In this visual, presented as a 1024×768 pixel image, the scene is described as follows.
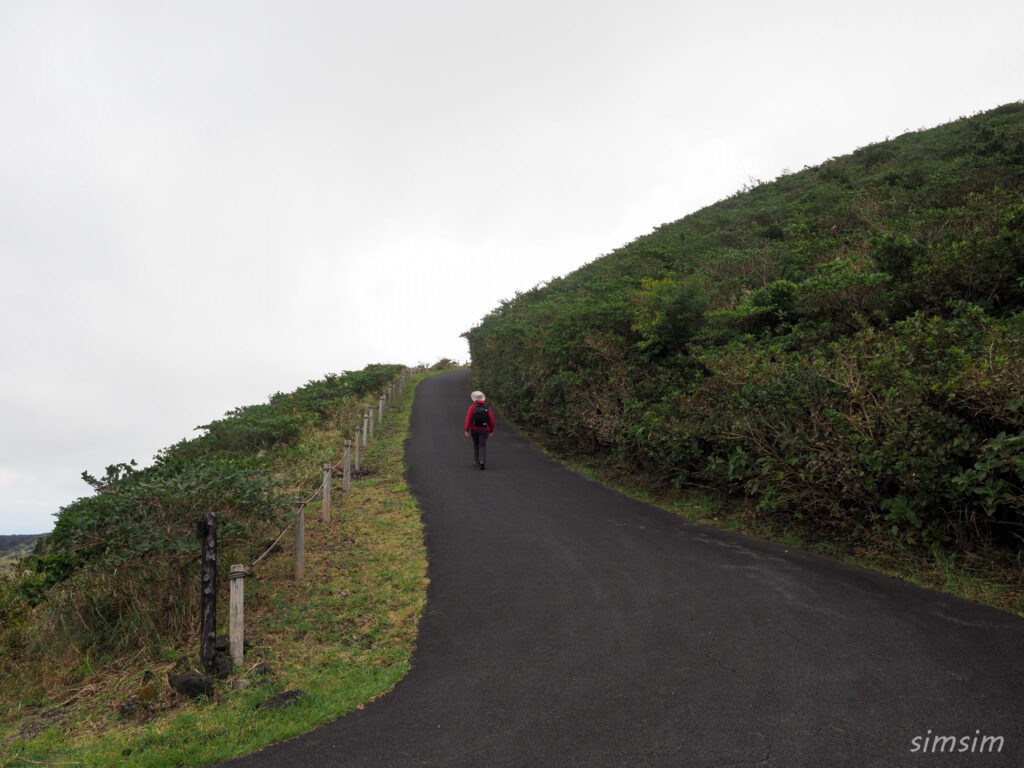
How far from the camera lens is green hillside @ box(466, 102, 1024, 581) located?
5727 millimetres

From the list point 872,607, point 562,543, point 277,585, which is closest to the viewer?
point 872,607

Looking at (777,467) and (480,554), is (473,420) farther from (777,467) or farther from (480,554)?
(777,467)

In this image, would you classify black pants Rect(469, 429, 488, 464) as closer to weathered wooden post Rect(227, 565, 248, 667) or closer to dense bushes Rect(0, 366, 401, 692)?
dense bushes Rect(0, 366, 401, 692)

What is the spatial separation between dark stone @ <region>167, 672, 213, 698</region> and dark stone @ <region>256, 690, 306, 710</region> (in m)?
0.58

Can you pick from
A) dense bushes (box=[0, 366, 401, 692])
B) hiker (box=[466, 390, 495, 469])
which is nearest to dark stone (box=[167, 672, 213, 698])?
dense bushes (box=[0, 366, 401, 692])

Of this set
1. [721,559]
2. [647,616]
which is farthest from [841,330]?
[647,616]

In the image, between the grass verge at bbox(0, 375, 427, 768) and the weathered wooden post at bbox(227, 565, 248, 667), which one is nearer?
the grass verge at bbox(0, 375, 427, 768)

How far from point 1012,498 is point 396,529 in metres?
7.79

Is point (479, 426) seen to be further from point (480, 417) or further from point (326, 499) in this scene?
point (326, 499)

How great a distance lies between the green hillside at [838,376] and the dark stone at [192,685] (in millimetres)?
6609

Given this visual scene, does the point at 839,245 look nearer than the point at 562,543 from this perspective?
No

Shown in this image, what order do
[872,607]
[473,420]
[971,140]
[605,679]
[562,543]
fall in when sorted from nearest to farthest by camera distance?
→ [605,679] → [872,607] → [562,543] → [473,420] → [971,140]

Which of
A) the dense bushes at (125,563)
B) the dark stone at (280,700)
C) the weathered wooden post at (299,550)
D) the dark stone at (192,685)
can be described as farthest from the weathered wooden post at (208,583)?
the weathered wooden post at (299,550)

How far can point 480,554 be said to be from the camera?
7.96 metres
